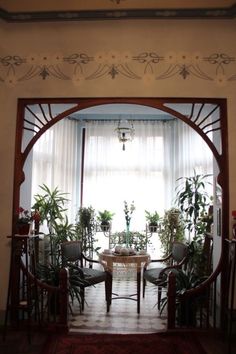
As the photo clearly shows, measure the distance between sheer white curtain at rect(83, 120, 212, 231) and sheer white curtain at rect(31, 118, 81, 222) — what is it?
0.77 ft

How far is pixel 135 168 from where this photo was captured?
22.5ft

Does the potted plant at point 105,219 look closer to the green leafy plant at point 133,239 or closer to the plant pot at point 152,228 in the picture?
the green leafy plant at point 133,239

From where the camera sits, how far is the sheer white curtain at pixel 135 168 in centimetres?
670

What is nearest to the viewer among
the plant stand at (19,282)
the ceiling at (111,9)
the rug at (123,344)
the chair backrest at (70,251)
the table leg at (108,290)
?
the rug at (123,344)

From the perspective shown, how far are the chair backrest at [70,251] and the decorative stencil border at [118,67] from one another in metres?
2.33

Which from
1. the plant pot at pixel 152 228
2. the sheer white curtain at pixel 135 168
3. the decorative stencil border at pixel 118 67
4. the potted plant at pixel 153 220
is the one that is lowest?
the plant pot at pixel 152 228

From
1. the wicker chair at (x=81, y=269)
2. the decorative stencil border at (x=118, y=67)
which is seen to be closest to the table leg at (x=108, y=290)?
the wicker chair at (x=81, y=269)

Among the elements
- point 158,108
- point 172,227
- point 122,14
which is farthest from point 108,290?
point 122,14

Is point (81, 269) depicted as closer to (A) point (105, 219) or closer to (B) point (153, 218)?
(A) point (105, 219)

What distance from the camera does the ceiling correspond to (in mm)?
3504

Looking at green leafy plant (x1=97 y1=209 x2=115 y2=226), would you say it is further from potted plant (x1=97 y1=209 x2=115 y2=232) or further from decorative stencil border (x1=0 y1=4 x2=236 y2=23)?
decorative stencil border (x1=0 y1=4 x2=236 y2=23)

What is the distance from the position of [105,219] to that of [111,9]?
3.93 metres

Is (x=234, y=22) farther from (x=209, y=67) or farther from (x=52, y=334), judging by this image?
(x=52, y=334)

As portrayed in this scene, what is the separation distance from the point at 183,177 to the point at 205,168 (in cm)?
71
